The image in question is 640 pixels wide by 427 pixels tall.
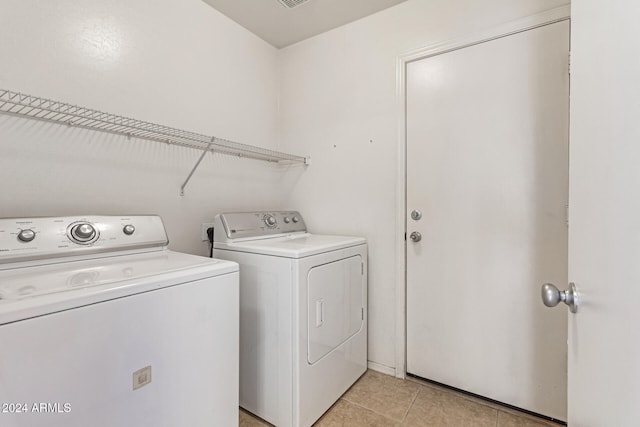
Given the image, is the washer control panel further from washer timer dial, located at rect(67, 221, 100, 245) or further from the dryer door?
the dryer door

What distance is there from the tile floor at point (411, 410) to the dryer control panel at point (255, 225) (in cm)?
99

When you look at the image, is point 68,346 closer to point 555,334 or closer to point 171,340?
point 171,340

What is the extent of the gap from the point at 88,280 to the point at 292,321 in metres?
0.82

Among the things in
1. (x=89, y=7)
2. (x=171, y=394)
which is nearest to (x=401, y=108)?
(x=89, y=7)

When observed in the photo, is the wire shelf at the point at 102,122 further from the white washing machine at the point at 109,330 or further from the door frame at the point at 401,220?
the door frame at the point at 401,220

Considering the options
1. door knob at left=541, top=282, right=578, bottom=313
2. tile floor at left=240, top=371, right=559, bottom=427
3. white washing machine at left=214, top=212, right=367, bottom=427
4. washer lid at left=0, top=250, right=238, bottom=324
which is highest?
door knob at left=541, top=282, right=578, bottom=313

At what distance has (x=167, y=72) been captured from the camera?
66.0 inches

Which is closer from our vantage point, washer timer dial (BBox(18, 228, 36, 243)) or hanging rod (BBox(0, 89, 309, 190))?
washer timer dial (BBox(18, 228, 36, 243))

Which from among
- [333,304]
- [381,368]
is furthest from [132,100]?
[381,368]

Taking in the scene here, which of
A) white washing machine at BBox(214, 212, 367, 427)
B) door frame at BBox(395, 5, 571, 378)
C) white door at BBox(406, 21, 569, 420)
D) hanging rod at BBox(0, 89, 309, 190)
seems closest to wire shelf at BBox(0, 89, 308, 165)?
hanging rod at BBox(0, 89, 309, 190)

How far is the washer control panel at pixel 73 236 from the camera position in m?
1.01

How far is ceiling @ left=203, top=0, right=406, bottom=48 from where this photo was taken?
1.87 meters

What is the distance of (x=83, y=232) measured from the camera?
3.82 ft

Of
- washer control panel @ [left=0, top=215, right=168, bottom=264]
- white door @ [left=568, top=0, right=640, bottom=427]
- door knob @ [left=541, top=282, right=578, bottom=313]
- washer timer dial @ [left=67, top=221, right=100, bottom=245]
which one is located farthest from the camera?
washer timer dial @ [left=67, top=221, right=100, bottom=245]
